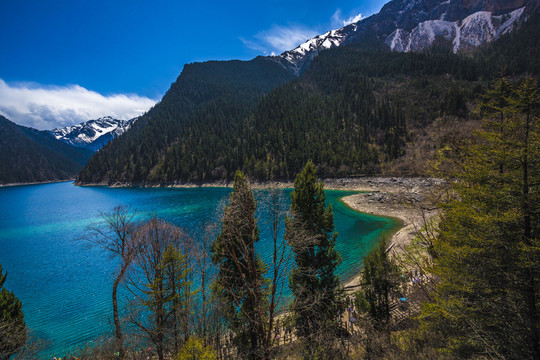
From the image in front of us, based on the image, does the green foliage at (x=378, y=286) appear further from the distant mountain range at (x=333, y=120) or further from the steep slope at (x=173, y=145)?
the steep slope at (x=173, y=145)

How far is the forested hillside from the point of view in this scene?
9162 cm

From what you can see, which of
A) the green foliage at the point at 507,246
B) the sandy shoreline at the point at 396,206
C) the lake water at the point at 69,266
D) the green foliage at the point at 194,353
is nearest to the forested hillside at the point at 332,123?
the sandy shoreline at the point at 396,206

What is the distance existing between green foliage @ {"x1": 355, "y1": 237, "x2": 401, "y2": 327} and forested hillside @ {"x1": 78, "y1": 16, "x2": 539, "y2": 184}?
62.4 meters

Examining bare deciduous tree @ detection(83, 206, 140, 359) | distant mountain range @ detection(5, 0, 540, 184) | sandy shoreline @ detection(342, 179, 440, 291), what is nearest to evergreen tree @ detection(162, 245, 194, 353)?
bare deciduous tree @ detection(83, 206, 140, 359)

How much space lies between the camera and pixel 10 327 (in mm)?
11633

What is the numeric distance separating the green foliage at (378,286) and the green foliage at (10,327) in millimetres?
20533

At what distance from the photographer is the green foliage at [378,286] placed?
14.3 m

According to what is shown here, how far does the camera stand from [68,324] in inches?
722

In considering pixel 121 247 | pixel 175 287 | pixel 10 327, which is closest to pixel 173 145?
pixel 121 247

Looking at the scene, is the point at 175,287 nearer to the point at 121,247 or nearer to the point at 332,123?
the point at 121,247

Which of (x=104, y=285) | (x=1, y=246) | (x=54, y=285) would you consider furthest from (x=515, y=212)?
(x=1, y=246)

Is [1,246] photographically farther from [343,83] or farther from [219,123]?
[343,83]

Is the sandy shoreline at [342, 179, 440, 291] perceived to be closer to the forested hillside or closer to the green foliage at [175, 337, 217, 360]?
the forested hillside

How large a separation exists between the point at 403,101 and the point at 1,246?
148217 mm
